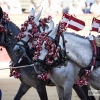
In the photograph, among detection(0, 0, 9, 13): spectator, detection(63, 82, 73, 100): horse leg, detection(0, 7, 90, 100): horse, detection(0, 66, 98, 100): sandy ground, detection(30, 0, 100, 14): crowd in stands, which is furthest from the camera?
detection(30, 0, 100, 14): crowd in stands

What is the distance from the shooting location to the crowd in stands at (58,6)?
54.6ft

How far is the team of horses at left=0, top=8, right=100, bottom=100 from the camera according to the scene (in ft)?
19.8

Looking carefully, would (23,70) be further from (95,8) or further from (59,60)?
(95,8)

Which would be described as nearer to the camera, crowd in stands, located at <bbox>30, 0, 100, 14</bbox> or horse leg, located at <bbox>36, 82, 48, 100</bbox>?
horse leg, located at <bbox>36, 82, 48, 100</bbox>

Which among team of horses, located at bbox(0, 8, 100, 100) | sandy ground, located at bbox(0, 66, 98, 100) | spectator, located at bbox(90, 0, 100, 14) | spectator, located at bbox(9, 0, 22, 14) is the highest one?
team of horses, located at bbox(0, 8, 100, 100)

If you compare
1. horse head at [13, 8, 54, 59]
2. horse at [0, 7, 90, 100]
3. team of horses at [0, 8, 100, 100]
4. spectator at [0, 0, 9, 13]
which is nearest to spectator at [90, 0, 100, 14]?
spectator at [0, 0, 9, 13]

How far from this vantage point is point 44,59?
589 centimetres

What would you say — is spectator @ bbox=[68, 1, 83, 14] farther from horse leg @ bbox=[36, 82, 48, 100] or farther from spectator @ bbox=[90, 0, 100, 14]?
horse leg @ bbox=[36, 82, 48, 100]

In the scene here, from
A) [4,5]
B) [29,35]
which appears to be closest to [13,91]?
[29,35]

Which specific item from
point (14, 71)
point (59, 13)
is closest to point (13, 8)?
point (59, 13)

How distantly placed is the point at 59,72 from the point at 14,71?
917 mm

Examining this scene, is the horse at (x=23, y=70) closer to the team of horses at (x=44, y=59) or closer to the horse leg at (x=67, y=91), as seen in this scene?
the team of horses at (x=44, y=59)

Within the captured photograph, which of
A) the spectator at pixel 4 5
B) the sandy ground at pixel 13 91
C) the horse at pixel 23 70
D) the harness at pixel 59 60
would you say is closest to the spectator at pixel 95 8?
the spectator at pixel 4 5

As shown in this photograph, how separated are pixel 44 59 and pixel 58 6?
11.3m
